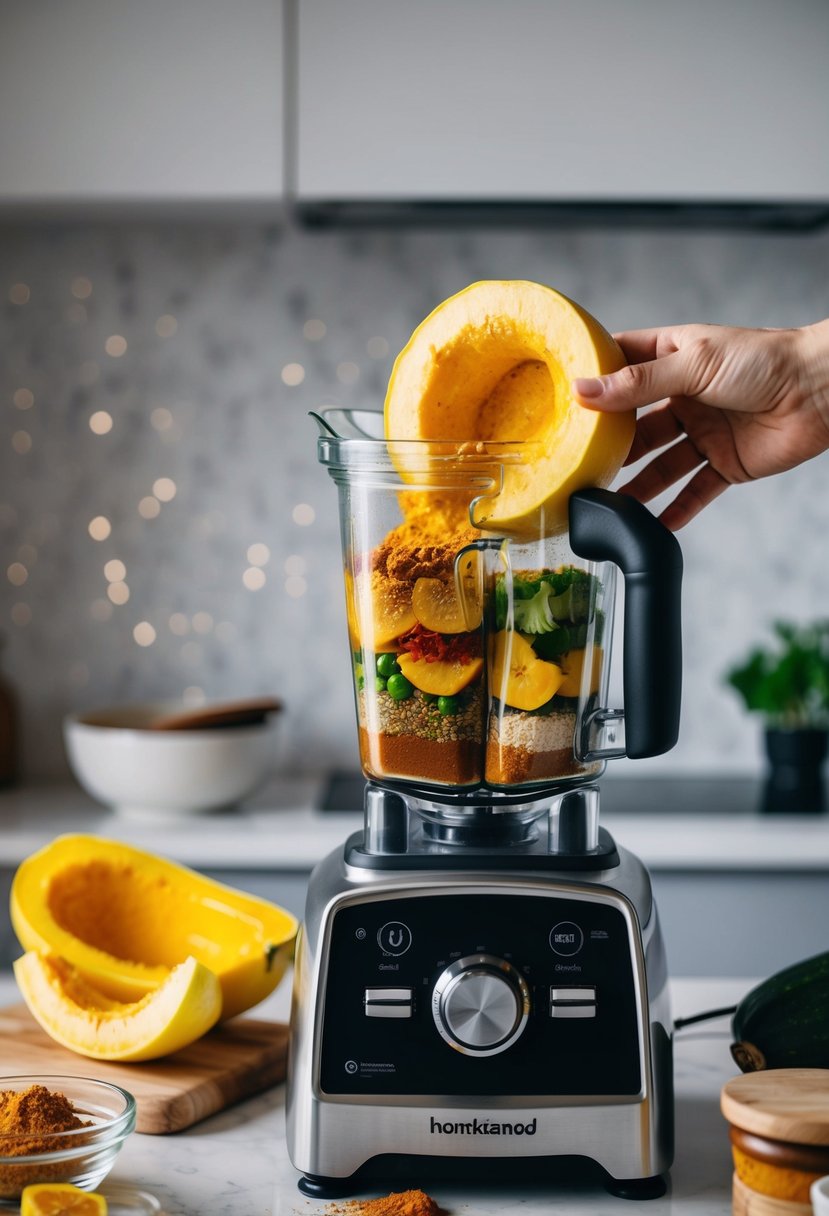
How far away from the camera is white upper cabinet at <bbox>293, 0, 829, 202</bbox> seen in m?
1.80

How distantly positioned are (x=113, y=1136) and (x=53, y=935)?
28 centimetres

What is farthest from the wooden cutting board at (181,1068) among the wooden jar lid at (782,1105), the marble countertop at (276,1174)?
the wooden jar lid at (782,1105)

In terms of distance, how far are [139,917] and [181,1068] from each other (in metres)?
0.17

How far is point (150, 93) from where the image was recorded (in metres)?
1.82

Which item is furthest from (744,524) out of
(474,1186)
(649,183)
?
(474,1186)

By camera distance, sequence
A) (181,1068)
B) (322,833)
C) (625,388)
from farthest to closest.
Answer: (322,833), (181,1068), (625,388)

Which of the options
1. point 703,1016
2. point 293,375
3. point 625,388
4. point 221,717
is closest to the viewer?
point 625,388

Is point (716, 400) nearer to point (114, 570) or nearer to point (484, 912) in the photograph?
point (484, 912)

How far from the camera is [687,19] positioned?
181 centimetres

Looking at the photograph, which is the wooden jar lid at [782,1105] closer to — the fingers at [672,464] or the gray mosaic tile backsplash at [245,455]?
the fingers at [672,464]

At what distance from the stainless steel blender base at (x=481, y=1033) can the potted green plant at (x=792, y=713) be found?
1258 mm

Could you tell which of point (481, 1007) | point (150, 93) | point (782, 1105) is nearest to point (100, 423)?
point (150, 93)

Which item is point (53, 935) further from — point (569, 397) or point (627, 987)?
point (569, 397)

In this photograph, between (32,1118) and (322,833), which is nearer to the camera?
(32,1118)
